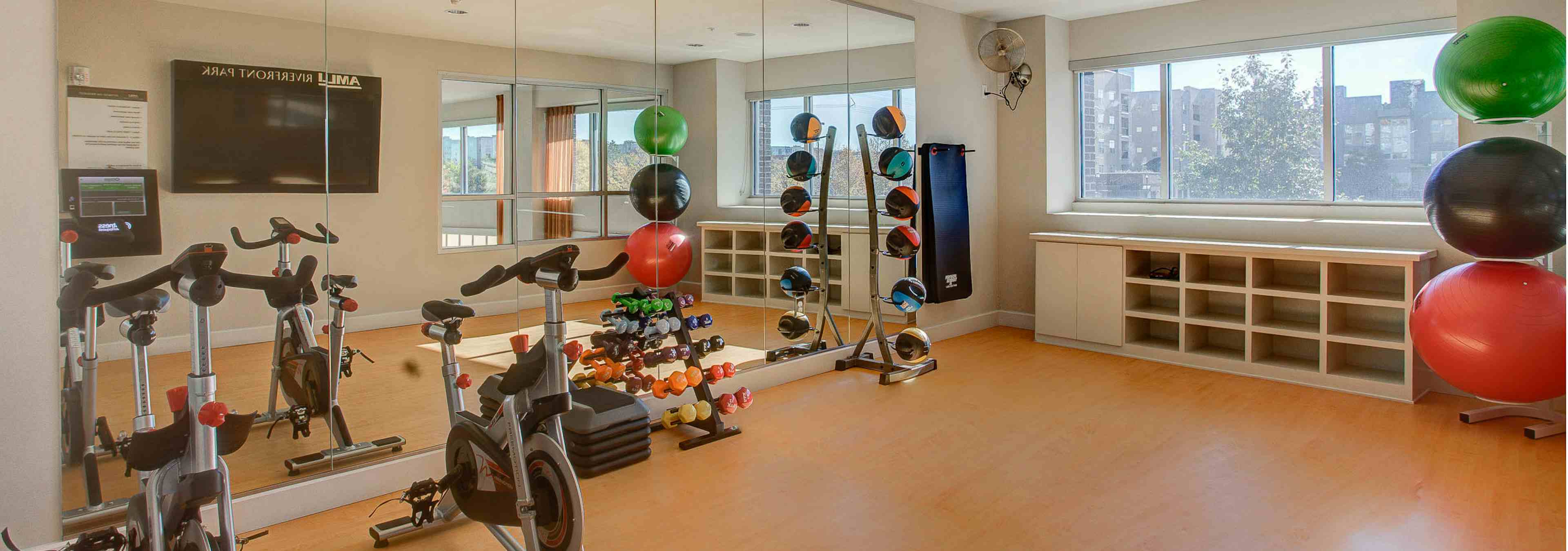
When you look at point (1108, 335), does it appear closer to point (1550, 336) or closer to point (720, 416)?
point (1550, 336)

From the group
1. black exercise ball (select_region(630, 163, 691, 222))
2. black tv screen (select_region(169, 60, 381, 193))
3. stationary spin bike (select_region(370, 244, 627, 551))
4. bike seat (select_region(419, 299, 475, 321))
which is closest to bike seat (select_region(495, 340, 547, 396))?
stationary spin bike (select_region(370, 244, 627, 551))

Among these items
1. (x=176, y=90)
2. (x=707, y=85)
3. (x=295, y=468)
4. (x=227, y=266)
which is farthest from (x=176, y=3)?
(x=707, y=85)

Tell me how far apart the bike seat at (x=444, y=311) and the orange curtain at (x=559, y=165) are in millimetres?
996

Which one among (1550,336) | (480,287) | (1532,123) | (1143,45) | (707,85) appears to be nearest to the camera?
(480,287)

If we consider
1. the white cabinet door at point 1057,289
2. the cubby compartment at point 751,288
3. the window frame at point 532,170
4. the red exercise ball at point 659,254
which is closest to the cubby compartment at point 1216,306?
the white cabinet door at point 1057,289

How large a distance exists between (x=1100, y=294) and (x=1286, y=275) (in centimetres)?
110

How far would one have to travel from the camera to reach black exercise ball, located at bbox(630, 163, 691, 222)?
4.29 meters

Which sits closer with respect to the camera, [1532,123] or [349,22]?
[349,22]

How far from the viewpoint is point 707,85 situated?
4.70m

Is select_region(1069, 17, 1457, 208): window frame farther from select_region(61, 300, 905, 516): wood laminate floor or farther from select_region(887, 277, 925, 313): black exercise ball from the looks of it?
select_region(61, 300, 905, 516): wood laminate floor

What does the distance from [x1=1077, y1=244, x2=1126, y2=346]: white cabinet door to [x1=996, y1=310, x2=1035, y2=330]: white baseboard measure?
675mm

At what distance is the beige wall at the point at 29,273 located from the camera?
2.56 meters

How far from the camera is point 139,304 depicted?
8.73 ft

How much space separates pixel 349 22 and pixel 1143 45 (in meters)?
5.15
